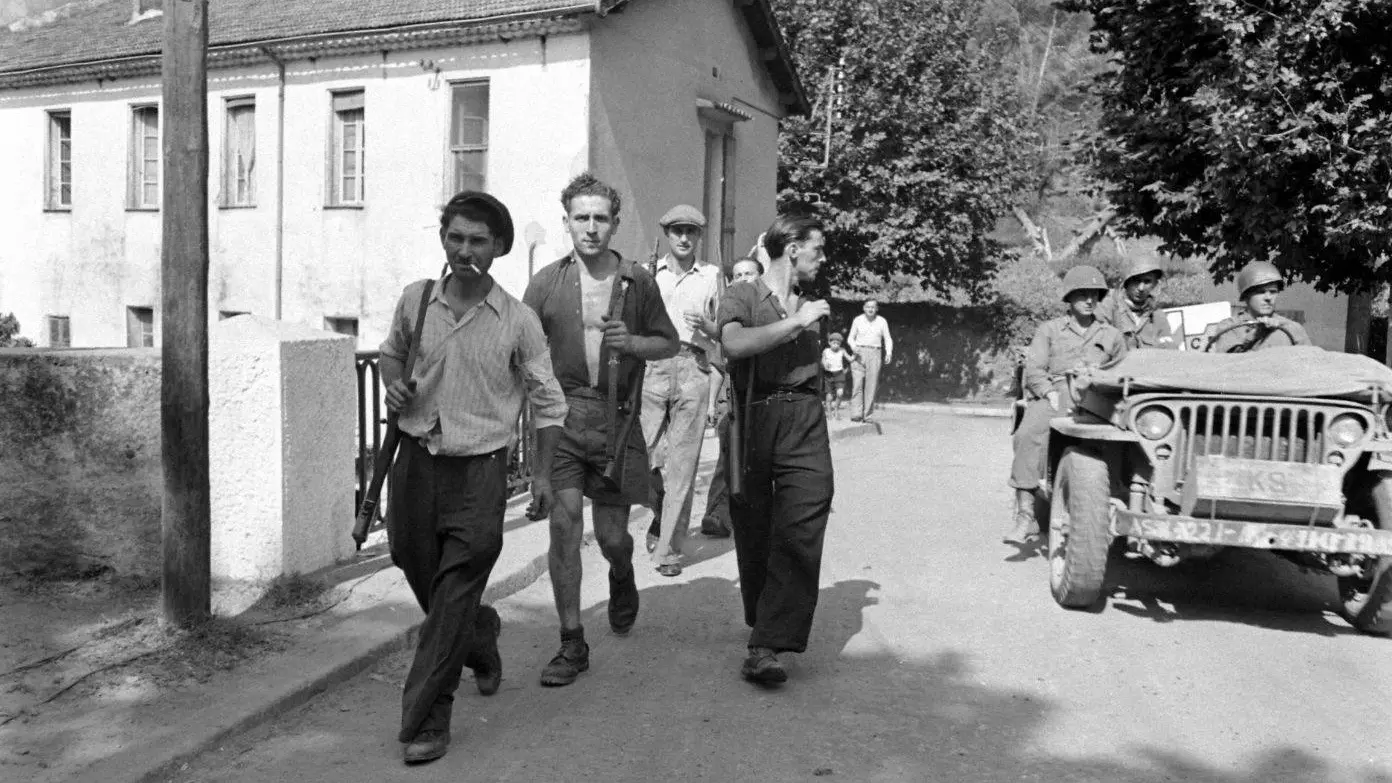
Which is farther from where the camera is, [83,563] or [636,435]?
[83,563]

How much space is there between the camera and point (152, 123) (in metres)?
22.0

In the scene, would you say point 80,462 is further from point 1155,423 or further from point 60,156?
point 60,156

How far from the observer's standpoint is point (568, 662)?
523 cm

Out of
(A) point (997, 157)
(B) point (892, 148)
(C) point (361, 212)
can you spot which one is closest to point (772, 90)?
(B) point (892, 148)

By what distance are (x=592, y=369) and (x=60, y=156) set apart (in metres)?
21.3

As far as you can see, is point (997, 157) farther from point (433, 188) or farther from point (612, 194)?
point (612, 194)

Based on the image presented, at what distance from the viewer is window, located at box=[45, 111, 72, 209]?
75.6 feet

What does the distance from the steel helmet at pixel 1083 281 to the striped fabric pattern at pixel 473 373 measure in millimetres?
4646

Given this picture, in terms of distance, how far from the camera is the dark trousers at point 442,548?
14.0ft

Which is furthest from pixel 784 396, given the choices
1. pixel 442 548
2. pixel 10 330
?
pixel 10 330

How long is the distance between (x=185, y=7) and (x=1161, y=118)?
512 inches

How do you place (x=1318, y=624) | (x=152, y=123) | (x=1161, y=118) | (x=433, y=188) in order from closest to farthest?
(x=1318, y=624)
(x=1161, y=118)
(x=433, y=188)
(x=152, y=123)

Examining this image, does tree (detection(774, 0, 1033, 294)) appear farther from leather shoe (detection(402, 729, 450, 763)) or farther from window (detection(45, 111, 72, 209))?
leather shoe (detection(402, 729, 450, 763))

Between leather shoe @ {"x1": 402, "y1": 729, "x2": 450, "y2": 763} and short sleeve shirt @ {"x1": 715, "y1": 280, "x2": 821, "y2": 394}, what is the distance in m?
1.92
